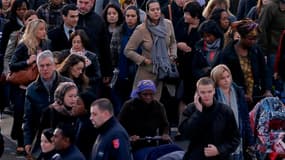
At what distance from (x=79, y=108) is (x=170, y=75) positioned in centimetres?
331

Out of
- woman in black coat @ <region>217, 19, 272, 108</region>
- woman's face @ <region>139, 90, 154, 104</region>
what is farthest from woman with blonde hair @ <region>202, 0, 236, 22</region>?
woman's face @ <region>139, 90, 154, 104</region>

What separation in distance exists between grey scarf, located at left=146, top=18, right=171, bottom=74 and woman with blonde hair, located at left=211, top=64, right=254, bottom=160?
228cm

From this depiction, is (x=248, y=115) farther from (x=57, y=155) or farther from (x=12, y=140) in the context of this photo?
(x=12, y=140)

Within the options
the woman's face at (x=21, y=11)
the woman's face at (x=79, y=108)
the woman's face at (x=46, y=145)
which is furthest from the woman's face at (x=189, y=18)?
the woman's face at (x=46, y=145)

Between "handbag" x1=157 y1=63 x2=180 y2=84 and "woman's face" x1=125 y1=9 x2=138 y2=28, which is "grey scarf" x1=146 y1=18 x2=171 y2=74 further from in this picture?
"woman's face" x1=125 y1=9 x2=138 y2=28

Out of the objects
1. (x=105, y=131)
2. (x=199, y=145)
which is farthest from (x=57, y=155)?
(x=199, y=145)

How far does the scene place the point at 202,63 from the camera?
1470 centimetres

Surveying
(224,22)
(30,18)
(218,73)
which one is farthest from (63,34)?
(218,73)

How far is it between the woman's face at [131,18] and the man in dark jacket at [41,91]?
2.77 metres

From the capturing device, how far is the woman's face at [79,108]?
11.7m

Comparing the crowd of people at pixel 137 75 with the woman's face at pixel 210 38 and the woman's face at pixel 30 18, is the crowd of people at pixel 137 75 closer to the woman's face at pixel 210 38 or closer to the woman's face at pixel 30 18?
the woman's face at pixel 210 38

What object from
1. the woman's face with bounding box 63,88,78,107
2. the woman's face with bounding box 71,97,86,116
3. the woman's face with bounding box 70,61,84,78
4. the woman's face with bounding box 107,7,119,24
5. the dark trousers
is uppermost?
the woman's face with bounding box 107,7,119,24

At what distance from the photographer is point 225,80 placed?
40.7ft

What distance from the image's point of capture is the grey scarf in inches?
581
